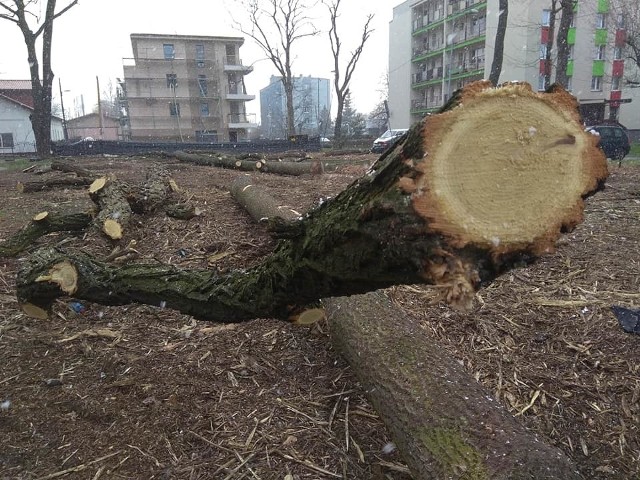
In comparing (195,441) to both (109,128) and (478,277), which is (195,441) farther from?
(109,128)

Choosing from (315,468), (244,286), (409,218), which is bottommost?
(315,468)

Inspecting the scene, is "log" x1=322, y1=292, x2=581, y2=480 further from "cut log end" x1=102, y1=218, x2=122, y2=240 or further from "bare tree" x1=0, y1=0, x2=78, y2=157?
"bare tree" x1=0, y1=0, x2=78, y2=157

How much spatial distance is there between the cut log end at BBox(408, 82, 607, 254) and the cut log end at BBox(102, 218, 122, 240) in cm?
469

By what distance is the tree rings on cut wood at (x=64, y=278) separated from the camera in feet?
9.22

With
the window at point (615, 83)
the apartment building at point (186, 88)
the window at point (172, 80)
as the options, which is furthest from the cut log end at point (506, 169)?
the window at point (172, 80)

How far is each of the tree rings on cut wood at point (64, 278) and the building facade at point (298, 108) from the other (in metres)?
62.8

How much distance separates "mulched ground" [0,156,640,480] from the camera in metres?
2.32

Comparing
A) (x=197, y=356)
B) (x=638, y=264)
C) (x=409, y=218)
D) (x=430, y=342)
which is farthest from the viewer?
(x=638, y=264)

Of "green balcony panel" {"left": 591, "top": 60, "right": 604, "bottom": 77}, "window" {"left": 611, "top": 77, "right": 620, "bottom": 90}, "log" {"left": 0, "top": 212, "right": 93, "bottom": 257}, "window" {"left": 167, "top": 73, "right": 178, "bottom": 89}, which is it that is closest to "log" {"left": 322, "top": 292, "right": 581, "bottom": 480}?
"log" {"left": 0, "top": 212, "right": 93, "bottom": 257}

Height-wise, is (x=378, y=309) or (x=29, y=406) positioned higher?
(x=378, y=309)

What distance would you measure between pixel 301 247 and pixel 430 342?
1275 millimetres

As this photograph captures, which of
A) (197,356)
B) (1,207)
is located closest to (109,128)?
(1,207)

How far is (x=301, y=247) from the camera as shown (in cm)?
175

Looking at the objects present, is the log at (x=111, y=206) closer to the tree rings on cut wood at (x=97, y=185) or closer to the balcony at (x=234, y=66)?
the tree rings on cut wood at (x=97, y=185)
